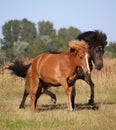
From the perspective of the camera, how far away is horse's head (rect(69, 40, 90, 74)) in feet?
32.5

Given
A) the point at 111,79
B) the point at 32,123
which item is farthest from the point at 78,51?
the point at 111,79

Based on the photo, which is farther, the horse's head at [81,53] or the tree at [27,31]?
the tree at [27,31]

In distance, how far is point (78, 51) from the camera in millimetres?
10195

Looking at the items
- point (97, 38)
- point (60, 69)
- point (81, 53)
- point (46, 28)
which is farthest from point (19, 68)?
point (46, 28)

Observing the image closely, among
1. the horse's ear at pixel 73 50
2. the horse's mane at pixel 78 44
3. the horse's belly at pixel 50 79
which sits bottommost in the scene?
the horse's belly at pixel 50 79

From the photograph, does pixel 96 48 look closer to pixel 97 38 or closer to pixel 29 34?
pixel 97 38

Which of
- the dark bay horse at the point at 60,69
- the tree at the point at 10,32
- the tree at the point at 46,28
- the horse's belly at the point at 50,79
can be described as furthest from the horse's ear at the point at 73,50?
the tree at the point at 46,28

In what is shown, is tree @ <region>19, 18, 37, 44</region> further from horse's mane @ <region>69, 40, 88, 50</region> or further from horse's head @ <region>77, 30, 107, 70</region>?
horse's mane @ <region>69, 40, 88, 50</region>

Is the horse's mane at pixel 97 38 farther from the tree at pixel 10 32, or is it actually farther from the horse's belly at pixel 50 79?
the tree at pixel 10 32

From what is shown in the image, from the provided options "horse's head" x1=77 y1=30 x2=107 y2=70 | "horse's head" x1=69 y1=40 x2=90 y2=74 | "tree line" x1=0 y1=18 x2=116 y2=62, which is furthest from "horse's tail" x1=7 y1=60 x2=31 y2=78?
"tree line" x1=0 y1=18 x2=116 y2=62

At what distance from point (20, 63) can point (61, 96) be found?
354cm

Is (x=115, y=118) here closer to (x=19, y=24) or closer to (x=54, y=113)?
(x=54, y=113)

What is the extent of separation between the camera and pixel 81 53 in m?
10.1

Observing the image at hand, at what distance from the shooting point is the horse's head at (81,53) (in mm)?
9898
